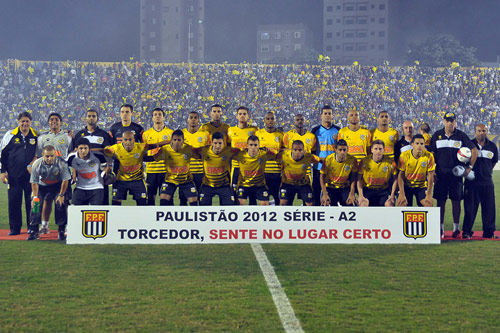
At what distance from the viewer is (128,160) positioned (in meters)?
9.29

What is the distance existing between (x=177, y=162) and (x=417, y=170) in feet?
11.5

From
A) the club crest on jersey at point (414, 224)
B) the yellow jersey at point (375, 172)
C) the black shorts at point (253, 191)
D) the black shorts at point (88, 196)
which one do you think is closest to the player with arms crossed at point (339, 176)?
the yellow jersey at point (375, 172)

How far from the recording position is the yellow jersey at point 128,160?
9.26 m

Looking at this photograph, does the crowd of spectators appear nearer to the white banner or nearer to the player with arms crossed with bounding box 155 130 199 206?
the player with arms crossed with bounding box 155 130 199 206

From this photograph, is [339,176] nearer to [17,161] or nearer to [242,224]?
[242,224]

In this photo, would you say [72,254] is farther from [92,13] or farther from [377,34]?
[377,34]

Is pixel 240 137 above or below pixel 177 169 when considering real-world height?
above

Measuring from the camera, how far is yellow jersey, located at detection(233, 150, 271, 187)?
9.62 m

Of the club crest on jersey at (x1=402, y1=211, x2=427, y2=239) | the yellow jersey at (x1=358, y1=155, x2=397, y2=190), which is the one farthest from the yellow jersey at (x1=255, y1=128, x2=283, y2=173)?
the club crest on jersey at (x1=402, y1=211, x2=427, y2=239)

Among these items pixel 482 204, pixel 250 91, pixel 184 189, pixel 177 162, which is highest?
pixel 250 91

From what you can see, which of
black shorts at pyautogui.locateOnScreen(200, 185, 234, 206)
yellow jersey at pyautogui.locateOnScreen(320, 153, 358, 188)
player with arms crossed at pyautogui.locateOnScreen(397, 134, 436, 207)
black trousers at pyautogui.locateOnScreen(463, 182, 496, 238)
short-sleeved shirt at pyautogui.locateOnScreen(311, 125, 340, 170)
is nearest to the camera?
player with arms crossed at pyautogui.locateOnScreen(397, 134, 436, 207)

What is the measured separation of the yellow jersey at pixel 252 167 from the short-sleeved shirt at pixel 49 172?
8.26 feet

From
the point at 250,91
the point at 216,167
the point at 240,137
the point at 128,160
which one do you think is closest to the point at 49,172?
the point at 128,160

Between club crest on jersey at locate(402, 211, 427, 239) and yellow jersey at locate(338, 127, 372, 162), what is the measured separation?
2403 mm
